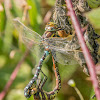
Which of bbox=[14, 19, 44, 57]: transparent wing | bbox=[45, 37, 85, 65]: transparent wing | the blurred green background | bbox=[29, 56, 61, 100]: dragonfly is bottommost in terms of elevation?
bbox=[29, 56, 61, 100]: dragonfly

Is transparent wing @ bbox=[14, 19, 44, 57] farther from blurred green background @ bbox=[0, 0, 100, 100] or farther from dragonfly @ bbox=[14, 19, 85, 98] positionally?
blurred green background @ bbox=[0, 0, 100, 100]

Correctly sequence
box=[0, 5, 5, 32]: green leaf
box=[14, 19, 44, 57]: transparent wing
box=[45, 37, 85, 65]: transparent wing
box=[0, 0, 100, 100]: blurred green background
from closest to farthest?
box=[45, 37, 85, 65]: transparent wing
box=[14, 19, 44, 57]: transparent wing
box=[0, 0, 100, 100]: blurred green background
box=[0, 5, 5, 32]: green leaf

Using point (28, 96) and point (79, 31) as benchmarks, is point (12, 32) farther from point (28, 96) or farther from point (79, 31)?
point (79, 31)

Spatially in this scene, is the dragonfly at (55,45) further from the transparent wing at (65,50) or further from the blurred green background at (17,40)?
the blurred green background at (17,40)

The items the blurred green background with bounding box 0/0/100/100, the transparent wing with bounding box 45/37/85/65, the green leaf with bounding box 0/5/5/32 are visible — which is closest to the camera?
the transparent wing with bounding box 45/37/85/65

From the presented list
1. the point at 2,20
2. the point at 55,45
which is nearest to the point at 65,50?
the point at 55,45

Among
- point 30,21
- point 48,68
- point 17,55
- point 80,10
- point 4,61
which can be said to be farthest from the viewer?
point 4,61

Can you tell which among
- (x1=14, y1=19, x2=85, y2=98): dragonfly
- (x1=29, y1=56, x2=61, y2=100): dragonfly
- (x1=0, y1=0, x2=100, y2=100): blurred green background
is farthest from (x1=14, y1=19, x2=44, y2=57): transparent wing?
(x1=0, y1=0, x2=100, y2=100): blurred green background

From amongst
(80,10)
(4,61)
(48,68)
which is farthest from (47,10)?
(80,10)
